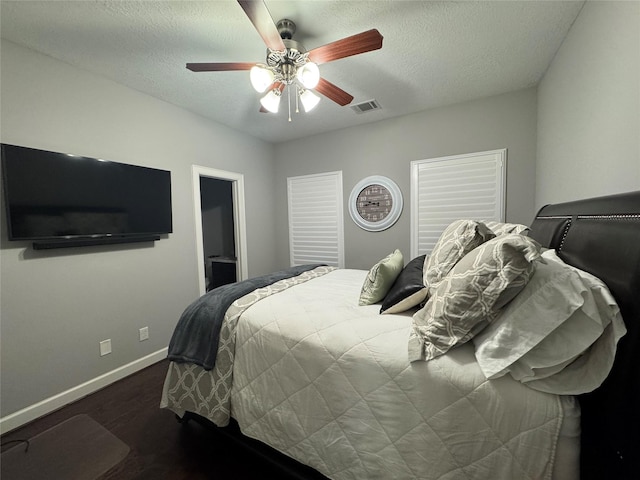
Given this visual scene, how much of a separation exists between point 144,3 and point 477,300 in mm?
2324

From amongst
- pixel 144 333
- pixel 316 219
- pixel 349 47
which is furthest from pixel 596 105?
pixel 144 333

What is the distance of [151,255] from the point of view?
2.47 meters

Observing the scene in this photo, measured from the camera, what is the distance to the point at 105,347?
2.14 m

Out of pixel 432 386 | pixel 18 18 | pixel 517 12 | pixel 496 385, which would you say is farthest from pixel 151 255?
pixel 517 12

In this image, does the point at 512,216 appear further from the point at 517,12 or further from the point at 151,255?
the point at 151,255

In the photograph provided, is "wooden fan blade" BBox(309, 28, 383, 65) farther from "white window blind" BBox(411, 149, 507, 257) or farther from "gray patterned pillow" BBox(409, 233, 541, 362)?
"white window blind" BBox(411, 149, 507, 257)

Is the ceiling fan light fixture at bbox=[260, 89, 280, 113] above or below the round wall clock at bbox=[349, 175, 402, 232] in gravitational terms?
above

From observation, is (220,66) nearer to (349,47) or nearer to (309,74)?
(309,74)

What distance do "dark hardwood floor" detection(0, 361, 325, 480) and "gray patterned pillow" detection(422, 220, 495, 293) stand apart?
3.71 feet

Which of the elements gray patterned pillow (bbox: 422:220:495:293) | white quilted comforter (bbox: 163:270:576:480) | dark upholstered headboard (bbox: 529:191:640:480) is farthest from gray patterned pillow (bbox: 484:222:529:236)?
white quilted comforter (bbox: 163:270:576:480)

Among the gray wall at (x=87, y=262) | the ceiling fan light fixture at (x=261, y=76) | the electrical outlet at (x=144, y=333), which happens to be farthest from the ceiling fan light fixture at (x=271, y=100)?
the electrical outlet at (x=144, y=333)

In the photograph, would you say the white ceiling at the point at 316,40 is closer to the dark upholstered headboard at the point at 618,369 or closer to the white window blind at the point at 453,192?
the white window blind at the point at 453,192

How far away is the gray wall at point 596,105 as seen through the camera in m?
1.14

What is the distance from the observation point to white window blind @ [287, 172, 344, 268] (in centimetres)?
358
